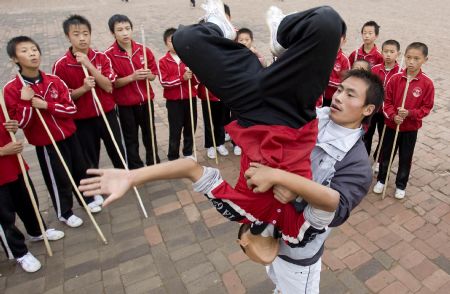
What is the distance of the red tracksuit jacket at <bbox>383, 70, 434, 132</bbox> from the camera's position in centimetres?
403

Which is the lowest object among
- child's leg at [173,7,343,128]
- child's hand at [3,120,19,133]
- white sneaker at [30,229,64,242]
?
white sneaker at [30,229,64,242]

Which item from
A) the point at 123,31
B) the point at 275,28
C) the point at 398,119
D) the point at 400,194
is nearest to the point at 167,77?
the point at 123,31

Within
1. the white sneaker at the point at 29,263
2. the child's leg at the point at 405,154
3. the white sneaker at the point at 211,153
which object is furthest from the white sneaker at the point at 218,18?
the white sneaker at the point at 211,153

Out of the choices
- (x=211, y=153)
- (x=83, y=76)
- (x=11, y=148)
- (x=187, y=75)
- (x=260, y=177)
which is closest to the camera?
(x=260, y=177)

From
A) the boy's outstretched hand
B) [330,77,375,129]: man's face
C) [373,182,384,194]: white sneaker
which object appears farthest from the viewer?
[373,182,384,194]: white sneaker

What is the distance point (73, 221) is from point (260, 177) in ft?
10.6

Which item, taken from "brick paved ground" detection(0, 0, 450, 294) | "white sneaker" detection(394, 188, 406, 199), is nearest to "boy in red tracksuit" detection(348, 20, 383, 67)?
"brick paved ground" detection(0, 0, 450, 294)

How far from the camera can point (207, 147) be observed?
18.1 feet

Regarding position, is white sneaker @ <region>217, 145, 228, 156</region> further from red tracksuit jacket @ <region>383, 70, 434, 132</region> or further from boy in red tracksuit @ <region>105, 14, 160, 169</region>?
red tracksuit jacket @ <region>383, 70, 434, 132</region>

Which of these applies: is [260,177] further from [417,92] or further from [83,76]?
[417,92]

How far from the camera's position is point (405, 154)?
432 centimetres

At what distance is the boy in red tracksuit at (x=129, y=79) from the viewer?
14.1 ft

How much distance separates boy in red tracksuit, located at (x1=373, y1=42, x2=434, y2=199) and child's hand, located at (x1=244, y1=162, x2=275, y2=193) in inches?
119

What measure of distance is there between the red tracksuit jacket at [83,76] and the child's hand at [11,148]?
92 centimetres
